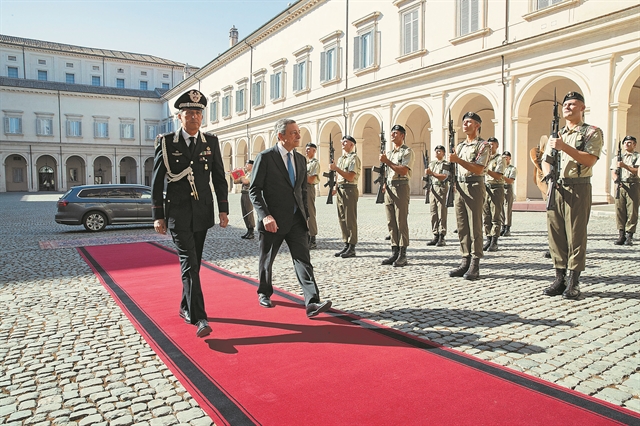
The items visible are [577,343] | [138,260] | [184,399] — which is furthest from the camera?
[138,260]

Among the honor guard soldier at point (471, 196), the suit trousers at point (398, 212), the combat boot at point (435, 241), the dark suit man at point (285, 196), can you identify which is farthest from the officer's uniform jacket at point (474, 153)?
the combat boot at point (435, 241)

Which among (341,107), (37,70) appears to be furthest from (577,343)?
(37,70)

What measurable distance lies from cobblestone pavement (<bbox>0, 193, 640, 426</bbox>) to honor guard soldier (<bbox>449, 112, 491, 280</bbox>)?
30 centimetres

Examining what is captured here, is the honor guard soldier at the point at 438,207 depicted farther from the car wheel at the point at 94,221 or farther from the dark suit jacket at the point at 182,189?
the car wheel at the point at 94,221

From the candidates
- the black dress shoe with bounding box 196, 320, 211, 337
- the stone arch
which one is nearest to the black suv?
the black dress shoe with bounding box 196, 320, 211, 337

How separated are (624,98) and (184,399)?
17.7 metres

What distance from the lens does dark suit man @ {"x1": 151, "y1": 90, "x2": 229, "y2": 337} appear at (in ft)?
13.7

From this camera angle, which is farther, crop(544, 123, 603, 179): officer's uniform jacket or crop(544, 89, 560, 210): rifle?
crop(544, 89, 560, 210): rifle

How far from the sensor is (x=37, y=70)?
59.6 m

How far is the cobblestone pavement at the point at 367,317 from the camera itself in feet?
9.73

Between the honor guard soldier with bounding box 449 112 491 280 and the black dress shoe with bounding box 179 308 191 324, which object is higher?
the honor guard soldier with bounding box 449 112 491 280

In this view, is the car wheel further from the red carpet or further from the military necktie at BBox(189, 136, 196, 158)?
the military necktie at BBox(189, 136, 196, 158)

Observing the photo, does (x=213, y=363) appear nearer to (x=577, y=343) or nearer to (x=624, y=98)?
(x=577, y=343)

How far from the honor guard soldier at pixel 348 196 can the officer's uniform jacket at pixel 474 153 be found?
2178mm
